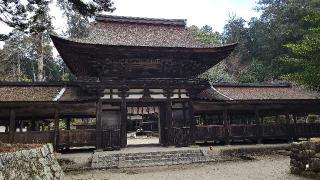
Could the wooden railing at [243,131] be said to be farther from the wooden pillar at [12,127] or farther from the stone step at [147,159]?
the wooden pillar at [12,127]

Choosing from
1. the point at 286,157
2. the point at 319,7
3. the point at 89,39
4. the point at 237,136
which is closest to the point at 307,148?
the point at 286,157

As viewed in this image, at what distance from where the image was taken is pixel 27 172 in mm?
8227

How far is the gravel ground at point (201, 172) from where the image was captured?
41.5 ft

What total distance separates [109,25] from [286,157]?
1430 centimetres

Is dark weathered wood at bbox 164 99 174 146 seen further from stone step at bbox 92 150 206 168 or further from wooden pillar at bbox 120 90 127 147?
wooden pillar at bbox 120 90 127 147

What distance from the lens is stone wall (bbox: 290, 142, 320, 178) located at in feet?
38.1

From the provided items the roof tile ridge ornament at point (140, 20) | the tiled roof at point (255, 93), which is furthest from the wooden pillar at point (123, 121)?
the roof tile ridge ornament at point (140, 20)

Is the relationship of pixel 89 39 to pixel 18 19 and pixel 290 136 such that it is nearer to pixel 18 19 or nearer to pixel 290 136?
A: pixel 18 19

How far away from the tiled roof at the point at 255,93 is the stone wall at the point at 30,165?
12801 mm

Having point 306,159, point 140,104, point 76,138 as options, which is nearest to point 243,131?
point 140,104

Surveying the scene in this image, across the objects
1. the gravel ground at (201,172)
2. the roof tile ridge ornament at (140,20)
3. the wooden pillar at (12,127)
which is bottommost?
the gravel ground at (201,172)

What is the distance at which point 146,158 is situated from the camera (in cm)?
1722

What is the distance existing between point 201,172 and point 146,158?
4.14 meters

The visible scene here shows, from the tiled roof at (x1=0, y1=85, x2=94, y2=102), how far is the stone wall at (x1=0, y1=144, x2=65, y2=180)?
854 cm
